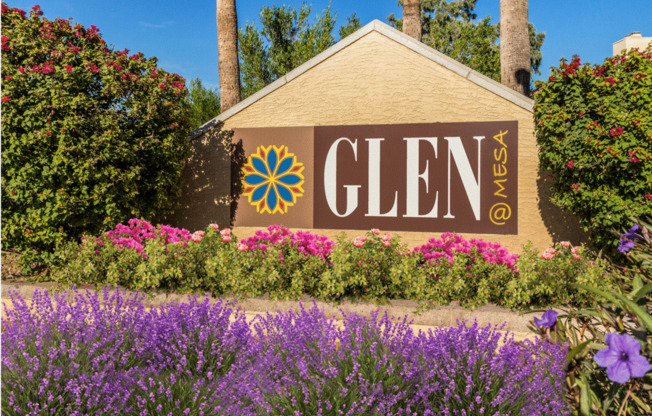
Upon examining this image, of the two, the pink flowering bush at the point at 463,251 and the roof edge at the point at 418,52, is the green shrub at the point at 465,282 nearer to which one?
the pink flowering bush at the point at 463,251

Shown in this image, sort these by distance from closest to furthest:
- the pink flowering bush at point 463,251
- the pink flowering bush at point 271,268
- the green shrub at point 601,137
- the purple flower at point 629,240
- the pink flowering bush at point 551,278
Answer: the purple flower at point 629,240 < the pink flowering bush at point 551,278 < the pink flowering bush at point 271,268 < the pink flowering bush at point 463,251 < the green shrub at point 601,137

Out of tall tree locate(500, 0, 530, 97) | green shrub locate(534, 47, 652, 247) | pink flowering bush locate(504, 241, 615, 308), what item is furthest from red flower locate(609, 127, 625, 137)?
tall tree locate(500, 0, 530, 97)

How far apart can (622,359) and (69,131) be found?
8330 mm

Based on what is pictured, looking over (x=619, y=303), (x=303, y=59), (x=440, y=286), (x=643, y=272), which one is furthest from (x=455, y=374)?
(x=303, y=59)

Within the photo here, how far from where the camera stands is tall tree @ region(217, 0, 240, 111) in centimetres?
1176

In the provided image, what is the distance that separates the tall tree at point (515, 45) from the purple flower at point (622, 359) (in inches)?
408

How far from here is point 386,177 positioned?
29.2ft

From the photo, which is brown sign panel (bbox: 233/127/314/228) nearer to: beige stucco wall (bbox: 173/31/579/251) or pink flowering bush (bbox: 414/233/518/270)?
beige stucco wall (bbox: 173/31/579/251)

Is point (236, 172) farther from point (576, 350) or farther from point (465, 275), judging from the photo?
point (576, 350)

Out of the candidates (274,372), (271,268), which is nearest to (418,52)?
(271,268)

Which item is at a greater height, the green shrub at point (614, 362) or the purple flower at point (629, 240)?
the purple flower at point (629, 240)

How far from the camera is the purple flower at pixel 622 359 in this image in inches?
39.3

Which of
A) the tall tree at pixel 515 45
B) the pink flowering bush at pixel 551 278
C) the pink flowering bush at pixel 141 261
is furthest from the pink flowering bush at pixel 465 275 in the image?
the tall tree at pixel 515 45

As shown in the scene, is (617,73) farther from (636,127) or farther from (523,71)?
(523,71)
